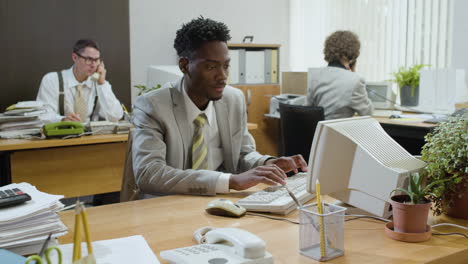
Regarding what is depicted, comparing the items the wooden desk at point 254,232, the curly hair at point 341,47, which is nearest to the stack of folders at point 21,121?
the wooden desk at point 254,232

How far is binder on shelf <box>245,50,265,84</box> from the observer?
4766mm

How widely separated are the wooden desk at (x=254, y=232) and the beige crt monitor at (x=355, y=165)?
0.24ft

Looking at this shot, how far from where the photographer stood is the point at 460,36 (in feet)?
12.6

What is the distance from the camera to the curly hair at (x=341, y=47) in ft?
11.6

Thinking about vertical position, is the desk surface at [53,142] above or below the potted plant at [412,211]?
below

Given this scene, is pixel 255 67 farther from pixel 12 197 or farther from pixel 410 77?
pixel 12 197

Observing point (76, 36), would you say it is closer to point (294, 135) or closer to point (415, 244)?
point (294, 135)

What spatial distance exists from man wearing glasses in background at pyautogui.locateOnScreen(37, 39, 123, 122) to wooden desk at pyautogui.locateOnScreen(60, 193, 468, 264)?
2.49 m

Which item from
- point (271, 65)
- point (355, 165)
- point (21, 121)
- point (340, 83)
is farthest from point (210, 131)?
point (271, 65)

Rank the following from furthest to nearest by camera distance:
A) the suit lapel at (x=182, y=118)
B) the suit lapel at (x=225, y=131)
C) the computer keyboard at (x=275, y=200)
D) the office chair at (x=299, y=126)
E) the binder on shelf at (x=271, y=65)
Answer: the binder on shelf at (x=271, y=65), the office chair at (x=299, y=126), the suit lapel at (x=225, y=131), the suit lapel at (x=182, y=118), the computer keyboard at (x=275, y=200)

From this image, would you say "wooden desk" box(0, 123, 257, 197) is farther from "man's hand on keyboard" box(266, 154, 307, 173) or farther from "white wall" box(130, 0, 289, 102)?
"white wall" box(130, 0, 289, 102)

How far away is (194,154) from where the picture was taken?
1845 mm

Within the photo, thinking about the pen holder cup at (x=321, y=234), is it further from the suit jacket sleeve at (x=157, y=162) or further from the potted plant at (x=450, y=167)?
the suit jacket sleeve at (x=157, y=162)

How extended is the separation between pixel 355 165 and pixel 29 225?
831mm
